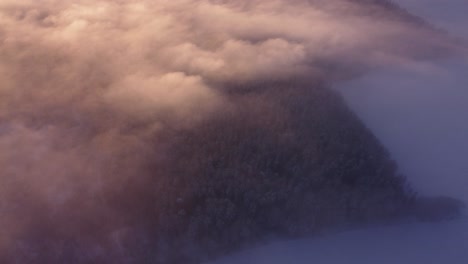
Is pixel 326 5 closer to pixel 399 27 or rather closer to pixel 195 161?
pixel 399 27

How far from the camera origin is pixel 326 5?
794 inches

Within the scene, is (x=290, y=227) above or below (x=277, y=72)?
below

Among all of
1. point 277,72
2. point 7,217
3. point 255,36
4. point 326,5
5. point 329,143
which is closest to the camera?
point 7,217

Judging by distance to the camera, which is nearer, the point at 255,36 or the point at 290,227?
the point at 290,227

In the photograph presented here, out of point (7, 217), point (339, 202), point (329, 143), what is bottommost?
point (7, 217)

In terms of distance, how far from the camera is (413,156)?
1031 cm

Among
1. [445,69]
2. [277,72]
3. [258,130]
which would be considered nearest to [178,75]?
[277,72]

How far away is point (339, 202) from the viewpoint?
8828mm

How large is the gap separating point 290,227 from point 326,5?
13480 millimetres

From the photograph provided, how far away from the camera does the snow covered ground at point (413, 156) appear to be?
8602 mm

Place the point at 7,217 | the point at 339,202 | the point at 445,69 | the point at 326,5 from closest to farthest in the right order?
the point at 7,217, the point at 339,202, the point at 445,69, the point at 326,5

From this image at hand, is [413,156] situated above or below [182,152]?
above

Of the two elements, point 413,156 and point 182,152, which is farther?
point 413,156

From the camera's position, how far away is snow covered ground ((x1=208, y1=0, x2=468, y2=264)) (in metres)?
8.60
